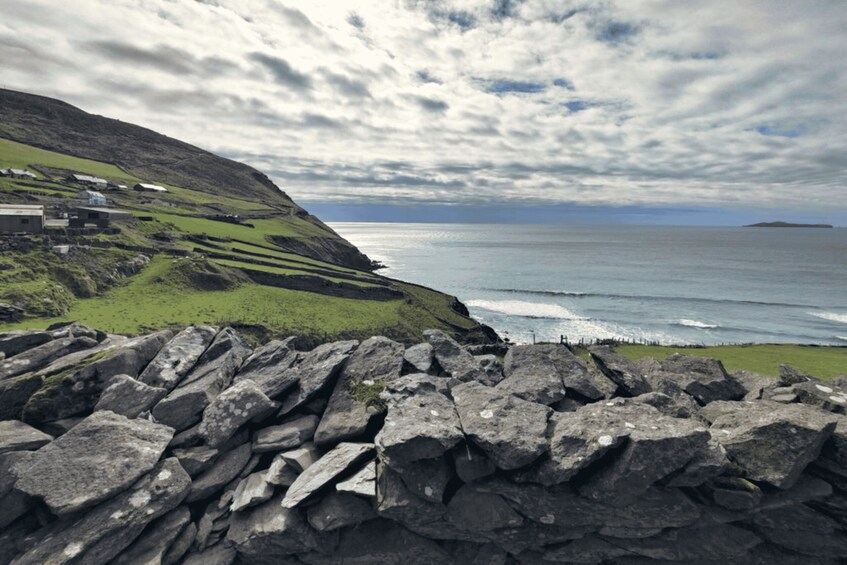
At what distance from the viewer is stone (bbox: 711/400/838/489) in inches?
313

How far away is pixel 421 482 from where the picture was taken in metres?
8.29

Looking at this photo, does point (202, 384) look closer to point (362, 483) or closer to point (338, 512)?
point (338, 512)

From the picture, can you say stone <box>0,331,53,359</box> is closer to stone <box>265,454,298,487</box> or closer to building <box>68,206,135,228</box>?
stone <box>265,454,298,487</box>

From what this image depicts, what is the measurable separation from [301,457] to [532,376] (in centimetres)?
669

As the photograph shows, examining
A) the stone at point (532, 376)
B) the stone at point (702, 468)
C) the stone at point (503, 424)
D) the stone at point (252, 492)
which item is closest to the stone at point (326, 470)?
the stone at point (252, 492)

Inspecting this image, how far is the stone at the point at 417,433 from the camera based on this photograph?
8148 mm

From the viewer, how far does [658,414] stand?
8984 mm

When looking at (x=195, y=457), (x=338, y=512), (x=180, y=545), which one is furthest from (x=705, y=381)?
(x=180, y=545)

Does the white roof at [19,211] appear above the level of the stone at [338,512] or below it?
above

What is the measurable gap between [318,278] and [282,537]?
61787 mm

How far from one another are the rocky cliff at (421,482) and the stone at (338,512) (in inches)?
1.1

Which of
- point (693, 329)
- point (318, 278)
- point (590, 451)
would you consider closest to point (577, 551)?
point (590, 451)

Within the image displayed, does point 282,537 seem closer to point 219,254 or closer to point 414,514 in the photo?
point 414,514

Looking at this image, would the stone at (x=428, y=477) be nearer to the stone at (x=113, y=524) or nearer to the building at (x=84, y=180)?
the stone at (x=113, y=524)
